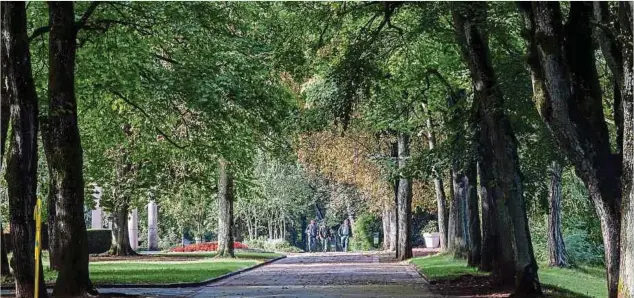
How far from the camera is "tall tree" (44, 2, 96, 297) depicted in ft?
55.4

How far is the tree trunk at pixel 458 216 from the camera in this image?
2928cm

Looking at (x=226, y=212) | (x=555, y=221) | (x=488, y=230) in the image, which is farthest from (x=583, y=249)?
(x=226, y=212)

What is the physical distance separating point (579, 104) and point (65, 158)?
9187 millimetres

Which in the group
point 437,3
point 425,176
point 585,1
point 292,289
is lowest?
point 292,289

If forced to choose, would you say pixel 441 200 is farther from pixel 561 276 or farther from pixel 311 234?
pixel 311 234

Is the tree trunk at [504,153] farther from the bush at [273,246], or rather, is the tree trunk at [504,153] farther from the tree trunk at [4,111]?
the bush at [273,246]

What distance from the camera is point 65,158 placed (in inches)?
670

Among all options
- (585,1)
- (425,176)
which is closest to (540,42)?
(585,1)

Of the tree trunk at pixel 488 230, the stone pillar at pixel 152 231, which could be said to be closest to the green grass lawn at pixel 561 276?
the tree trunk at pixel 488 230

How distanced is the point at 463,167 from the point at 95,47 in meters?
8.85

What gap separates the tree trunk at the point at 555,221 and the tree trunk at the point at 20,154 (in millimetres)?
15725

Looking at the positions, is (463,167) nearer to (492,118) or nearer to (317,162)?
(492,118)

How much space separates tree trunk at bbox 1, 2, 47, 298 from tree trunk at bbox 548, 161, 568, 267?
1573 centimetres

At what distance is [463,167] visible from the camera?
71.1ft
